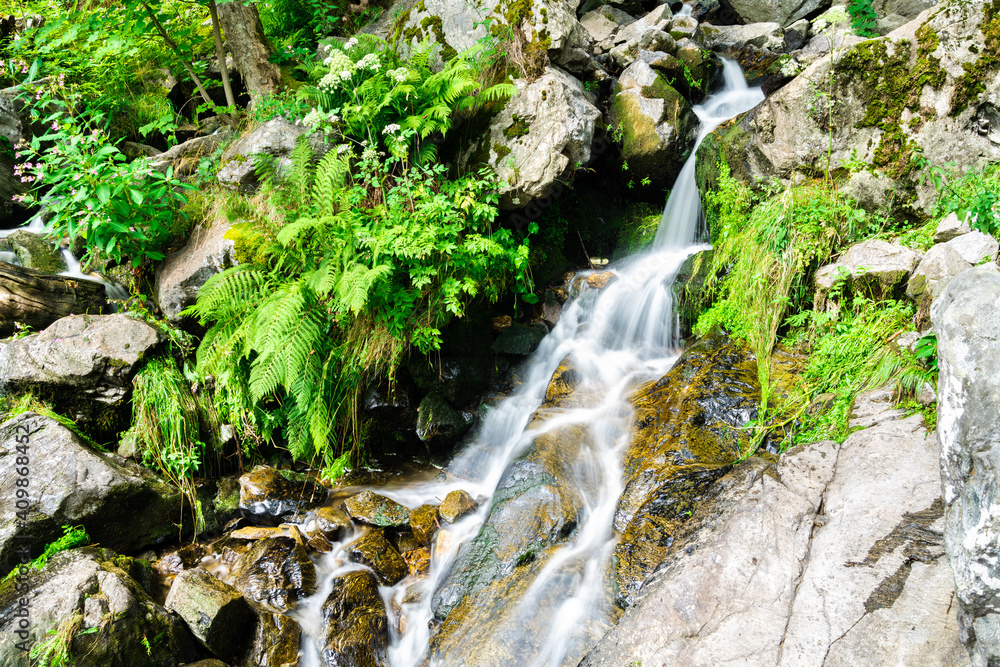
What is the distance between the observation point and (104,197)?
15.6 feet

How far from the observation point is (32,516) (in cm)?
386

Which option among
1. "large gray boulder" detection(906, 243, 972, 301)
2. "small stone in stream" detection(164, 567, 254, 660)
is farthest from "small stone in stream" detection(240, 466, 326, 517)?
"large gray boulder" detection(906, 243, 972, 301)

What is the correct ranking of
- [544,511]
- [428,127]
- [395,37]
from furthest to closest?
[395,37], [428,127], [544,511]

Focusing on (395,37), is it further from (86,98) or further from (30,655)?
(30,655)

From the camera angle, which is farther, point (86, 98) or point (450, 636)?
point (86, 98)

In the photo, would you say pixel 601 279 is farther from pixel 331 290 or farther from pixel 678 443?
pixel 331 290

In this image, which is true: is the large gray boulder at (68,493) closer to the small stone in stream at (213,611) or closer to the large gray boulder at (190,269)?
the small stone in stream at (213,611)

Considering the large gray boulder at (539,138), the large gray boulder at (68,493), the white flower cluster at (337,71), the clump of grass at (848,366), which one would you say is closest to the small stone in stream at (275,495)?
the large gray boulder at (68,493)

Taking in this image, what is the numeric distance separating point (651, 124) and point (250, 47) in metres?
A: 5.12

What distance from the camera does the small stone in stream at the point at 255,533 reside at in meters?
4.42

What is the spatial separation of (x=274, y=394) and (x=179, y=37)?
5.28m

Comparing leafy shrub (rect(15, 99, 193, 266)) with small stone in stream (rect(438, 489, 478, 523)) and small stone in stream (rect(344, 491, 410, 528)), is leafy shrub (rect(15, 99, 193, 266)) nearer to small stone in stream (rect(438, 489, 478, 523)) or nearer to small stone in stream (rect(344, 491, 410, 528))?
small stone in stream (rect(344, 491, 410, 528))

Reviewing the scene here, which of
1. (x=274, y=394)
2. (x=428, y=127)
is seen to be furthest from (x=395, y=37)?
(x=274, y=394)

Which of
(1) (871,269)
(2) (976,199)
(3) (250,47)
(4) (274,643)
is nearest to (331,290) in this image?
(4) (274,643)
